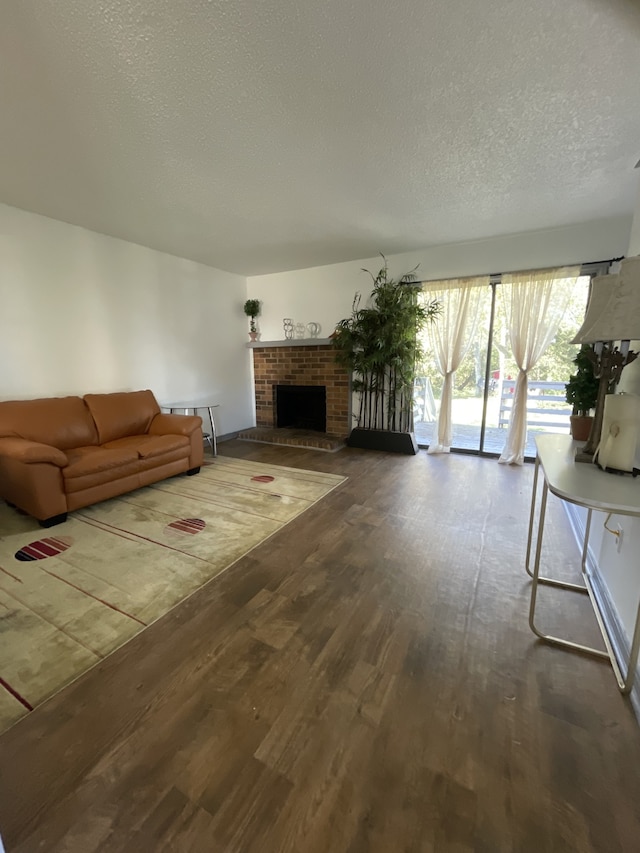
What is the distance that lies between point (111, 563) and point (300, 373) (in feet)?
11.8

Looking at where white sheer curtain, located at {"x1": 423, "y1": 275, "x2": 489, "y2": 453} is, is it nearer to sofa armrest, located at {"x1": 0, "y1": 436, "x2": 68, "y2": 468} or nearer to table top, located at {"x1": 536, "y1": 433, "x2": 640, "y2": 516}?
table top, located at {"x1": 536, "y1": 433, "x2": 640, "y2": 516}

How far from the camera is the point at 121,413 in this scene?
3445mm

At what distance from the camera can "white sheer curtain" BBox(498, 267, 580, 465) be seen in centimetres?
350

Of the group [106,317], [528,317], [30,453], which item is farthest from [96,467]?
[528,317]

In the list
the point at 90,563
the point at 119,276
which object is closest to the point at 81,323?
the point at 119,276

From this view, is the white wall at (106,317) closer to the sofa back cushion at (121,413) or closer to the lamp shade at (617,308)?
the sofa back cushion at (121,413)

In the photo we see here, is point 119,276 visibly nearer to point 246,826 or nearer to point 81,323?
point 81,323

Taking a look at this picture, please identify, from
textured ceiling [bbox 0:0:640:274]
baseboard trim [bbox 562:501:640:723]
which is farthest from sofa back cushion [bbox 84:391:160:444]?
baseboard trim [bbox 562:501:640:723]

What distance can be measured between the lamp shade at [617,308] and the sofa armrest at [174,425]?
321cm

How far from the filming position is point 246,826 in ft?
2.97

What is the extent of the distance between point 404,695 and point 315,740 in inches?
14.2

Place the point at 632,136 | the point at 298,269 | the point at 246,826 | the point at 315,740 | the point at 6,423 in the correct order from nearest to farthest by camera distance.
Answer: the point at 246,826 < the point at 315,740 < the point at 632,136 < the point at 6,423 < the point at 298,269

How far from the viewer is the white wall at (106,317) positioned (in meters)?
2.99

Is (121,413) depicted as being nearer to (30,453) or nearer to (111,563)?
(30,453)
